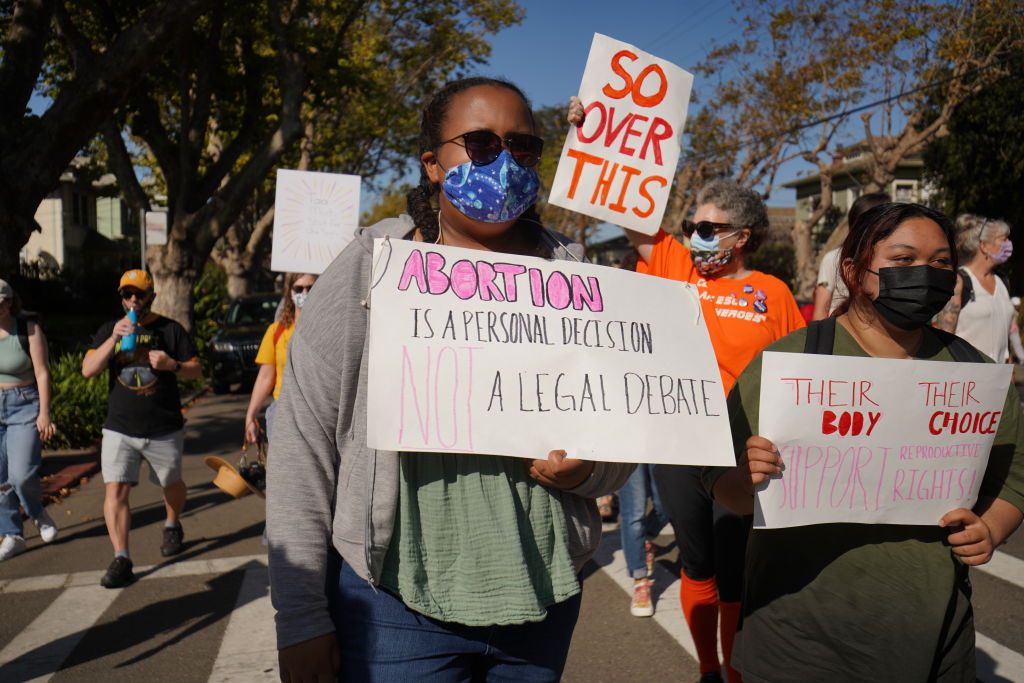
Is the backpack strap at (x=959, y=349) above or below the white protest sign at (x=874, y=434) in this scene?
above

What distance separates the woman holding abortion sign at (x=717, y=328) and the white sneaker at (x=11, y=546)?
4828 millimetres

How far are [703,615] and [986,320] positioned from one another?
11.0 feet

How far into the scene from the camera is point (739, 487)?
2.13m

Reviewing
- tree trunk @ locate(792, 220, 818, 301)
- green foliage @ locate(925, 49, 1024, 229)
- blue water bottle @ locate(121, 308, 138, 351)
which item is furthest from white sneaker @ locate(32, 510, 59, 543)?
tree trunk @ locate(792, 220, 818, 301)

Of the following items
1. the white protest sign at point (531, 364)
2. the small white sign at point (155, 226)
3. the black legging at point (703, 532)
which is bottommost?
the black legging at point (703, 532)

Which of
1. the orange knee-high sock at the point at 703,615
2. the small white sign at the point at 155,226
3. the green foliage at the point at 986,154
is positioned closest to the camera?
the orange knee-high sock at the point at 703,615

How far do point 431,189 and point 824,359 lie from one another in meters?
1.03

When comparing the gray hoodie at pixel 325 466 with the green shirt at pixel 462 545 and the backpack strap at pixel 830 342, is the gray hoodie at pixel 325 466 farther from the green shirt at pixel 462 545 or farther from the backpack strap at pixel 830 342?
the backpack strap at pixel 830 342

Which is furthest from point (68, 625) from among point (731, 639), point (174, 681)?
point (731, 639)

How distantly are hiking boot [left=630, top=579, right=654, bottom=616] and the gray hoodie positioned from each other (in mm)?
3212

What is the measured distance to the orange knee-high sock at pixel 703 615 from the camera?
3.60 meters

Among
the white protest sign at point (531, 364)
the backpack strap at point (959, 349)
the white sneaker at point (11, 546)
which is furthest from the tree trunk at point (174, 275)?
the backpack strap at point (959, 349)

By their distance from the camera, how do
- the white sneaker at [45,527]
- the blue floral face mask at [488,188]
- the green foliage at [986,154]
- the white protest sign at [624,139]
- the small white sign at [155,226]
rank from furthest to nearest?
the green foliage at [986,154], the small white sign at [155,226], the white sneaker at [45,527], the white protest sign at [624,139], the blue floral face mask at [488,188]

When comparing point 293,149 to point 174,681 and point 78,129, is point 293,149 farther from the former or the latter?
point 174,681
